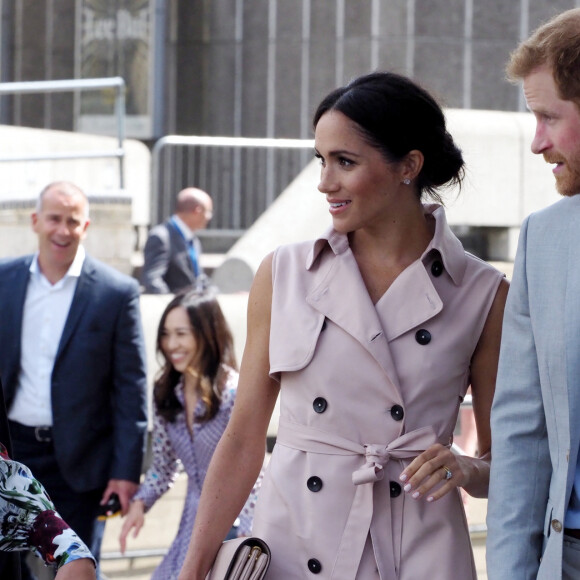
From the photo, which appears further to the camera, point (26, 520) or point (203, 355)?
point (203, 355)

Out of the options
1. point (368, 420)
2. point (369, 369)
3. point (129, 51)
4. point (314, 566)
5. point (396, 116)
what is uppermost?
point (129, 51)

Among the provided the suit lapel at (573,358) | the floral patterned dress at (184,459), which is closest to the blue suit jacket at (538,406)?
the suit lapel at (573,358)

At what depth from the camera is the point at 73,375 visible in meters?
5.74

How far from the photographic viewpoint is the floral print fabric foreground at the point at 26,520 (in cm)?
261

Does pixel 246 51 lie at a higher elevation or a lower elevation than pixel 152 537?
higher

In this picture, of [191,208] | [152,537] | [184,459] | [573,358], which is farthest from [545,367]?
[191,208]

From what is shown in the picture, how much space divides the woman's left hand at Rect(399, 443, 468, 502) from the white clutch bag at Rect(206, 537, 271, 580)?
1.20 feet

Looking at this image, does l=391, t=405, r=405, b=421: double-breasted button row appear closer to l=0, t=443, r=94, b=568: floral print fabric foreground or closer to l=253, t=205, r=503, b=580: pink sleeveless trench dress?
l=253, t=205, r=503, b=580: pink sleeveless trench dress

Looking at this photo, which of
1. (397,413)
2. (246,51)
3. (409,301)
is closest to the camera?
(397,413)

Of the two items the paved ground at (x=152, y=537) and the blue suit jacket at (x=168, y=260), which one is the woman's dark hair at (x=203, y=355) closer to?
the paved ground at (x=152, y=537)

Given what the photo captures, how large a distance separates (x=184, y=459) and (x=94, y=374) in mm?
664

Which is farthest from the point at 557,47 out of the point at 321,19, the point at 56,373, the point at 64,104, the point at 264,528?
the point at 64,104

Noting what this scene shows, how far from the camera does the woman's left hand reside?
9.16 feet

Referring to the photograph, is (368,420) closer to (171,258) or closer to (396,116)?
(396,116)
